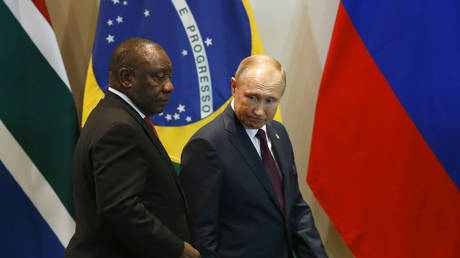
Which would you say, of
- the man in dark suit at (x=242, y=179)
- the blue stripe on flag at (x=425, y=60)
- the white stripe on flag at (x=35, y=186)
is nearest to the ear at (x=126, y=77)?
the man in dark suit at (x=242, y=179)

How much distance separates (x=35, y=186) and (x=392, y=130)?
1.73 meters

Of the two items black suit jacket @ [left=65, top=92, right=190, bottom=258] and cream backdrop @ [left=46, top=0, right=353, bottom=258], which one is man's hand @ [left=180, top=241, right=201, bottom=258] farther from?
cream backdrop @ [left=46, top=0, right=353, bottom=258]

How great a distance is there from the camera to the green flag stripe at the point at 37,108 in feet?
7.00

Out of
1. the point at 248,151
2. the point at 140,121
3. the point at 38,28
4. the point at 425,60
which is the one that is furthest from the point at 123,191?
the point at 425,60

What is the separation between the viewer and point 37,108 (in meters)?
2.19

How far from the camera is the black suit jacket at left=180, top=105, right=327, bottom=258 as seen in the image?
4.65 feet

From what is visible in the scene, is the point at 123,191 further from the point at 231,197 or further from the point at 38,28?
the point at 38,28

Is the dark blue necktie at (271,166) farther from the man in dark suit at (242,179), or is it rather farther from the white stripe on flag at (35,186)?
the white stripe on flag at (35,186)

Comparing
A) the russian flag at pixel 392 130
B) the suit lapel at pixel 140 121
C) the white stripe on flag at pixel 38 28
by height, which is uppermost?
the white stripe on flag at pixel 38 28

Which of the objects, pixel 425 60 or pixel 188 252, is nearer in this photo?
pixel 188 252

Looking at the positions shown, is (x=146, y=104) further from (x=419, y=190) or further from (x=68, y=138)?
(x=419, y=190)

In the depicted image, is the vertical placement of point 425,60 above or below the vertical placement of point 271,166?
below

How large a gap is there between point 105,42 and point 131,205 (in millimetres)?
1348

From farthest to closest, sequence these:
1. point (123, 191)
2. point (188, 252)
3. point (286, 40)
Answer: point (286, 40) < point (188, 252) < point (123, 191)
